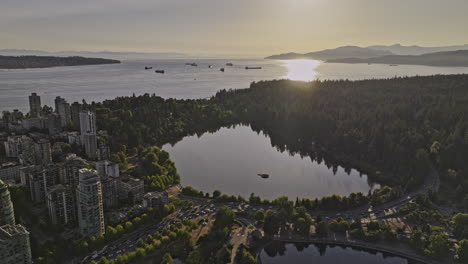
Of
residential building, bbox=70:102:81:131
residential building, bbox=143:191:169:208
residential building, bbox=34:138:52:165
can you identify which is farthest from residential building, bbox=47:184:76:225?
residential building, bbox=70:102:81:131

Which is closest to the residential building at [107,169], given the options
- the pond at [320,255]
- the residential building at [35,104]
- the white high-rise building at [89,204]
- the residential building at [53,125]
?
the white high-rise building at [89,204]

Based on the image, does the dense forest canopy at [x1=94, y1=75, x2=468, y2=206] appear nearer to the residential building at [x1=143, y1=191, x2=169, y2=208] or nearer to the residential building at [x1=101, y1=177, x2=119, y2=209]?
the residential building at [x1=101, y1=177, x2=119, y2=209]

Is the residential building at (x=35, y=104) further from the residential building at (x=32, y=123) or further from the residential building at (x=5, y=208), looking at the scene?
the residential building at (x=5, y=208)

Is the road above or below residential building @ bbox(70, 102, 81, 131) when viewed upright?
below

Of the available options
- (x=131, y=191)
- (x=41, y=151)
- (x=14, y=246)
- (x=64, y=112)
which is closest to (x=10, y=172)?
(x=41, y=151)

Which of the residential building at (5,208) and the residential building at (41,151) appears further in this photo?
the residential building at (41,151)

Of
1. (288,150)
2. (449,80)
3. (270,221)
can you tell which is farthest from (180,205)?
(449,80)

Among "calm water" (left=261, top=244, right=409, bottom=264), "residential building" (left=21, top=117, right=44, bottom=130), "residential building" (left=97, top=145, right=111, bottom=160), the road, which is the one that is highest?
"residential building" (left=21, top=117, right=44, bottom=130)
